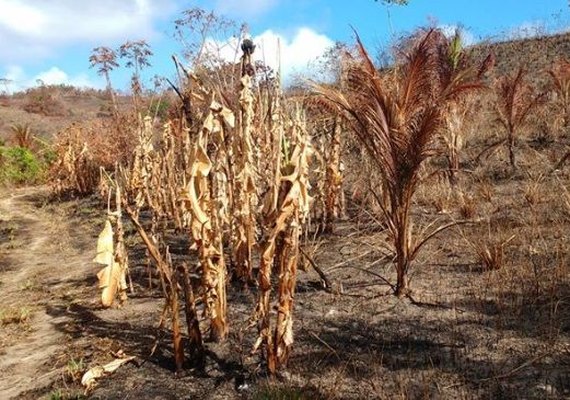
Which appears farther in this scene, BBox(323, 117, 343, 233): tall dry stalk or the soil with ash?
BBox(323, 117, 343, 233): tall dry stalk

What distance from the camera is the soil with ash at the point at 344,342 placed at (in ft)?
9.62

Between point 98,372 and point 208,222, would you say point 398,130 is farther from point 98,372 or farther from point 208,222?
point 98,372

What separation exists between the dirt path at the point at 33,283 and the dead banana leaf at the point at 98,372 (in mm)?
344

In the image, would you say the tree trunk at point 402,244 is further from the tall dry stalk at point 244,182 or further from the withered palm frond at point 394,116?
the tall dry stalk at point 244,182

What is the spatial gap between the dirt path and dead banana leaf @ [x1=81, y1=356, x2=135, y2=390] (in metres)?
0.34

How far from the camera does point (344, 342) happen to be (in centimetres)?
345

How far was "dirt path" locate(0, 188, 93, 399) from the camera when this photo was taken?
3.67 metres

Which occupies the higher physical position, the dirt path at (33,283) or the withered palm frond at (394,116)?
the withered palm frond at (394,116)

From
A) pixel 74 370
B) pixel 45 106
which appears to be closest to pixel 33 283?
pixel 74 370

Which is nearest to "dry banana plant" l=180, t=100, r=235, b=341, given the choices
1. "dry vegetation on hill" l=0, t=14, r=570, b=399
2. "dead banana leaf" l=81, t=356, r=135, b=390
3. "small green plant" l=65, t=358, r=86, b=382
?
"dry vegetation on hill" l=0, t=14, r=570, b=399

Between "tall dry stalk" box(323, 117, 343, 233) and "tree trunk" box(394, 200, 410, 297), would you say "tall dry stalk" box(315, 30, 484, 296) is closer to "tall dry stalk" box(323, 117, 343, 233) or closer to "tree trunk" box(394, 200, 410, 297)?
"tree trunk" box(394, 200, 410, 297)

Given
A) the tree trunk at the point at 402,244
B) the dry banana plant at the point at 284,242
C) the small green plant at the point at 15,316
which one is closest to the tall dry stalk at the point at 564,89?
the tree trunk at the point at 402,244

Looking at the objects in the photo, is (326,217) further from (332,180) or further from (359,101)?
(359,101)

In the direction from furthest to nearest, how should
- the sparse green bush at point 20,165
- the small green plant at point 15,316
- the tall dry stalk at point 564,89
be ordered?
1. the sparse green bush at point 20,165
2. the tall dry stalk at point 564,89
3. the small green plant at point 15,316
